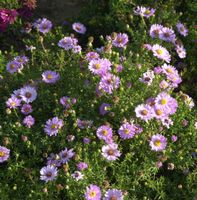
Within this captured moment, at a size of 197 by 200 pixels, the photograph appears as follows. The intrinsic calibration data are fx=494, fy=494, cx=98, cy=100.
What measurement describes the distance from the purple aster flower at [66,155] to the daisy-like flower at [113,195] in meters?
0.28

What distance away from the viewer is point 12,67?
324 centimetres

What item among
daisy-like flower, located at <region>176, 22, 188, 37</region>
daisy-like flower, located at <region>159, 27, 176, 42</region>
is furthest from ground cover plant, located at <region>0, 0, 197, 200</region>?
daisy-like flower, located at <region>176, 22, 188, 37</region>

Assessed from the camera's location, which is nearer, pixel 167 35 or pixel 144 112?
pixel 144 112

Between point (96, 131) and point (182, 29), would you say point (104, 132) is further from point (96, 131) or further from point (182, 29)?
point (182, 29)

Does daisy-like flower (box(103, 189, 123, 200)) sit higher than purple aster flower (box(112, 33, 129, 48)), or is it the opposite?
purple aster flower (box(112, 33, 129, 48))

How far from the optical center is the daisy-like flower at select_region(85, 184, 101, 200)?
2.52m

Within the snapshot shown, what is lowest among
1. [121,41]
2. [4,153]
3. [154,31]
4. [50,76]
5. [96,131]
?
[4,153]

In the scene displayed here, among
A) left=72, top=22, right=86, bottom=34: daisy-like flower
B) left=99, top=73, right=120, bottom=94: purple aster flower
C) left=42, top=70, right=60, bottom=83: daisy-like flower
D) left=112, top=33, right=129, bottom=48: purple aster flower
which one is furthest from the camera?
left=72, top=22, right=86, bottom=34: daisy-like flower

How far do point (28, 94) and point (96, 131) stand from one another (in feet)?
1.62

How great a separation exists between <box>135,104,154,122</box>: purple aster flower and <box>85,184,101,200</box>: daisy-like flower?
485 millimetres

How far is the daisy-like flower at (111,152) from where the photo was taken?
2.70m

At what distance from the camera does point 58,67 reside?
321cm

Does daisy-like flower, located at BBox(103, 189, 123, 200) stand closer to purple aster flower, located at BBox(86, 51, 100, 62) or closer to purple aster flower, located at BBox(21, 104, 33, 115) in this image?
purple aster flower, located at BBox(21, 104, 33, 115)

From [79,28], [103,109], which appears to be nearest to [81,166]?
[103,109]
